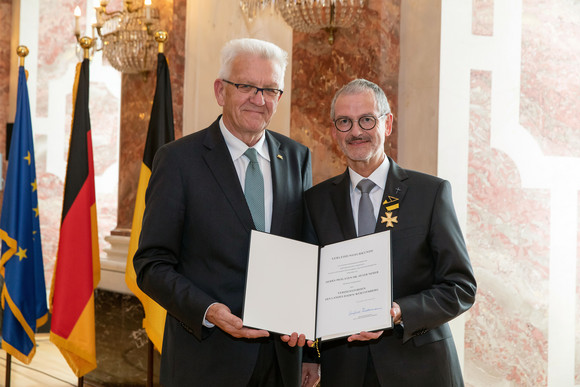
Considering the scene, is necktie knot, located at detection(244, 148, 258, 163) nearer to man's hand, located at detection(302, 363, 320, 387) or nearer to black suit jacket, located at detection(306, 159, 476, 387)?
black suit jacket, located at detection(306, 159, 476, 387)

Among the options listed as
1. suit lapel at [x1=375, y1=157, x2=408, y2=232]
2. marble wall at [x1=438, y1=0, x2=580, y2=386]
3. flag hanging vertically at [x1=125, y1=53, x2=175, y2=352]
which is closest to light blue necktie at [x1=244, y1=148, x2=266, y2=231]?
suit lapel at [x1=375, y1=157, x2=408, y2=232]

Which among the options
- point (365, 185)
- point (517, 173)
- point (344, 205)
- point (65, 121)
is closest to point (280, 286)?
point (344, 205)

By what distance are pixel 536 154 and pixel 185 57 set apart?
309 centimetres

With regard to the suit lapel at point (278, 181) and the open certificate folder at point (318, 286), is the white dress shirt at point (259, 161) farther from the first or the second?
the open certificate folder at point (318, 286)

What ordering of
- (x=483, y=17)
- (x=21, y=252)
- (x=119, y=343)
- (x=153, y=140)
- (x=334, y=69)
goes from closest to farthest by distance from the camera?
(x=483, y=17) → (x=334, y=69) → (x=153, y=140) → (x=21, y=252) → (x=119, y=343)

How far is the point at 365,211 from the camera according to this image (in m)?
2.58

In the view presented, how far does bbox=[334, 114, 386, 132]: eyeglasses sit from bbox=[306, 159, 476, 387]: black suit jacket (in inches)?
8.5

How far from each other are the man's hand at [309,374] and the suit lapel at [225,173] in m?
0.68

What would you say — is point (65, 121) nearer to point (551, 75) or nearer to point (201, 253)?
point (551, 75)

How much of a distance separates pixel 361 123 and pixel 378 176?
22 cm

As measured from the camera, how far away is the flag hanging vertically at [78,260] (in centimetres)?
509

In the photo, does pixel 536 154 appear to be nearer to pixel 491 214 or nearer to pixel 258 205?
pixel 491 214

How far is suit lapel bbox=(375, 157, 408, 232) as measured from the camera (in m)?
2.49

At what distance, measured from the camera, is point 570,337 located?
13.9 ft
